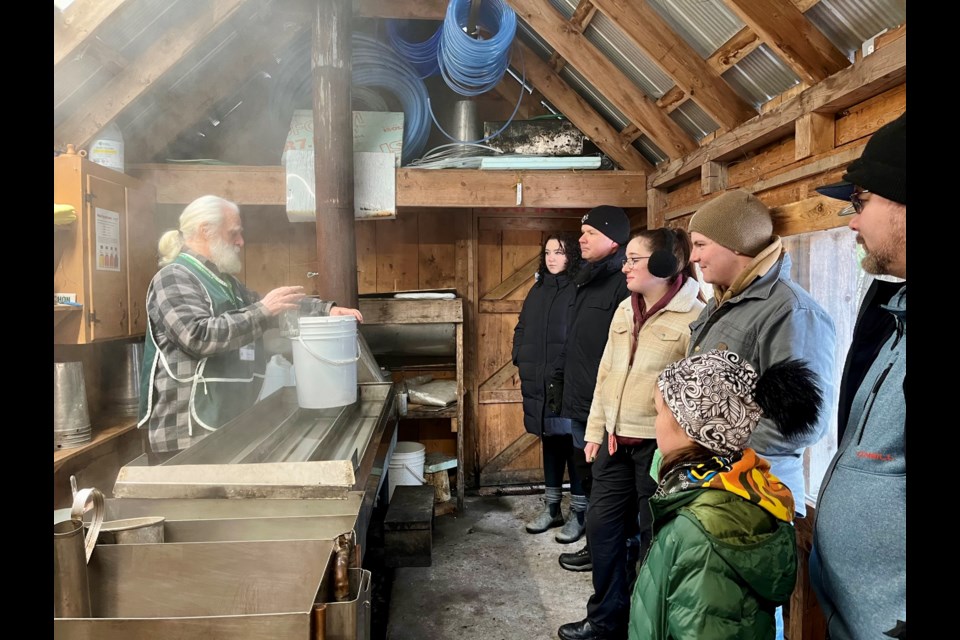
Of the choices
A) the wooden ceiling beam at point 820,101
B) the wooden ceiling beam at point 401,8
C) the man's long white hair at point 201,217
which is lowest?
the man's long white hair at point 201,217

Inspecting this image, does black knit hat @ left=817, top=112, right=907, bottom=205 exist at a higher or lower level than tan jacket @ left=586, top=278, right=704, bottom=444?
higher

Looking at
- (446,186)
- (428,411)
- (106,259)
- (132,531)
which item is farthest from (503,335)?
(132,531)

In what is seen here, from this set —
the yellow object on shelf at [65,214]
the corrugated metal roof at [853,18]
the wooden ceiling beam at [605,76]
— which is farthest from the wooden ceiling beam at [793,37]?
the yellow object on shelf at [65,214]

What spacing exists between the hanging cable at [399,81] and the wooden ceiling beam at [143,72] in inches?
39.6

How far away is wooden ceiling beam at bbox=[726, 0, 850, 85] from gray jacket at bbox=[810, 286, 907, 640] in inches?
59.4

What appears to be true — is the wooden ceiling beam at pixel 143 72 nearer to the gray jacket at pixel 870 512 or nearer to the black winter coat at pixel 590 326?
the black winter coat at pixel 590 326

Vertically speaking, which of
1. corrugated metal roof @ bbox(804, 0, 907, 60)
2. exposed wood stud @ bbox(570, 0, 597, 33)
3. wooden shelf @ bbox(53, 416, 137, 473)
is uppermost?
exposed wood stud @ bbox(570, 0, 597, 33)

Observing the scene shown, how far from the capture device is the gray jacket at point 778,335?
5.60 ft

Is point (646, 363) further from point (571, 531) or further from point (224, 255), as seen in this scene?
point (224, 255)

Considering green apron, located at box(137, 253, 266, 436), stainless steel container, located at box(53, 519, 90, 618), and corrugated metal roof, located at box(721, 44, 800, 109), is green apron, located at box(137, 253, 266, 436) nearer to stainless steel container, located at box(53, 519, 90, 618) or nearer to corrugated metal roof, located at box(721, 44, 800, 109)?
stainless steel container, located at box(53, 519, 90, 618)

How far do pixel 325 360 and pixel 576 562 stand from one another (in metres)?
2.13

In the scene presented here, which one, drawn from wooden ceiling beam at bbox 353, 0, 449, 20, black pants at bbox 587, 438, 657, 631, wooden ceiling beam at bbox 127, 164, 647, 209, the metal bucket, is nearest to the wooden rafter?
wooden ceiling beam at bbox 127, 164, 647, 209

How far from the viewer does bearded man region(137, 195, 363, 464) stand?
7.61 feet

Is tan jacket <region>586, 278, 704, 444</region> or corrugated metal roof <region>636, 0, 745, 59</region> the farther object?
corrugated metal roof <region>636, 0, 745, 59</region>
